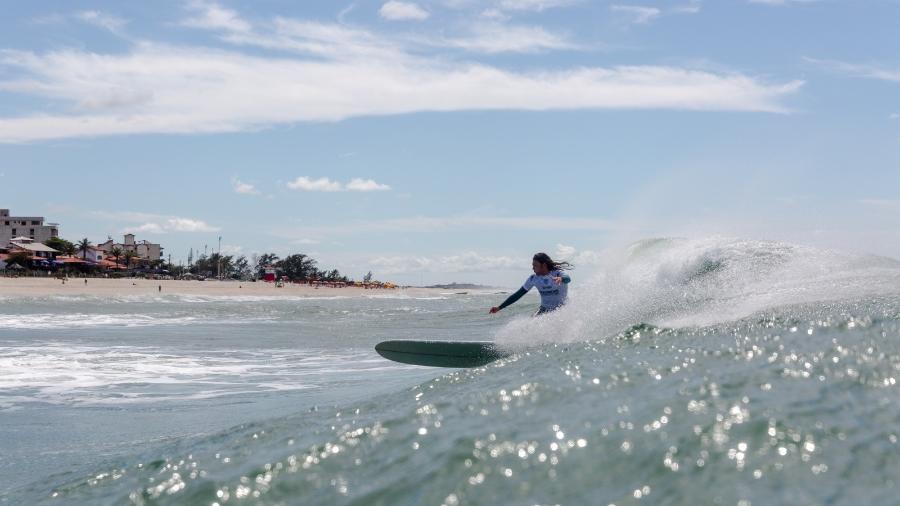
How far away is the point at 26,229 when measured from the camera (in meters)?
112

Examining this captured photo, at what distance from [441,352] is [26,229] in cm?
11520

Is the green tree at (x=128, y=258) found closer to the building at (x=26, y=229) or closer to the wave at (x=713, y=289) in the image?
the building at (x=26, y=229)

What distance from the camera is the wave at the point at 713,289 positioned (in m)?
7.85

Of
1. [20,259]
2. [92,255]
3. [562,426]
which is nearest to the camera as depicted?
[562,426]

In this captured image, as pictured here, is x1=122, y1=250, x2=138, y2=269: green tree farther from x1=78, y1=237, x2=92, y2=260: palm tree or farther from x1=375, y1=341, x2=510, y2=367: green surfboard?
x1=375, y1=341, x2=510, y2=367: green surfboard

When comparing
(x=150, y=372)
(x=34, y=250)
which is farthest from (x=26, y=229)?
(x=150, y=372)

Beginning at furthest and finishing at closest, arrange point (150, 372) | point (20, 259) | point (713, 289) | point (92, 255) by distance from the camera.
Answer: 1. point (92, 255)
2. point (20, 259)
3. point (150, 372)
4. point (713, 289)

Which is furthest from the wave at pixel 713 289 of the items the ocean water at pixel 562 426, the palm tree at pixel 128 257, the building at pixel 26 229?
the building at pixel 26 229

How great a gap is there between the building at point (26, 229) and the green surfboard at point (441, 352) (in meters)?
112

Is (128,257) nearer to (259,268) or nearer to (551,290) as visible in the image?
(259,268)

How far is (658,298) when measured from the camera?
31.9ft

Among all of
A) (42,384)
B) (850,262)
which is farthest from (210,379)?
(850,262)

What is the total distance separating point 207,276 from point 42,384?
10777 centimetres

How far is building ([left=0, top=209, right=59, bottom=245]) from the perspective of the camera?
112 meters
